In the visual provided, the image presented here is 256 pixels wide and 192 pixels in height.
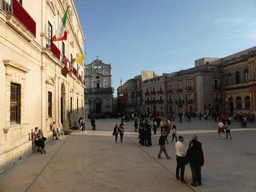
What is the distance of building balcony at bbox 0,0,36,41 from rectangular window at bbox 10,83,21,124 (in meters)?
2.34

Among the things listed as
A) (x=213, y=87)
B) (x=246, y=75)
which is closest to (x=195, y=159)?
(x=246, y=75)

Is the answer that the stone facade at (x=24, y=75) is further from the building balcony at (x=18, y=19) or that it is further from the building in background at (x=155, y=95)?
the building in background at (x=155, y=95)

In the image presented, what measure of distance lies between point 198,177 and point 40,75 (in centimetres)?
978

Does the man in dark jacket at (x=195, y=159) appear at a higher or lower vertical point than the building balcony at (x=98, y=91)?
lower

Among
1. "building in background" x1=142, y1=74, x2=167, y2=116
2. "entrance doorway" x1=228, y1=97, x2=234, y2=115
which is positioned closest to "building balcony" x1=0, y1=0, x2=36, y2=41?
"entrance doorway" x1=228, y1=97, x2=234, y2=115

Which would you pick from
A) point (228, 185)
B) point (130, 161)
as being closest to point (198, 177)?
point (228, 185)

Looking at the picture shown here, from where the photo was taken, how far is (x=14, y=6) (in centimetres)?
764

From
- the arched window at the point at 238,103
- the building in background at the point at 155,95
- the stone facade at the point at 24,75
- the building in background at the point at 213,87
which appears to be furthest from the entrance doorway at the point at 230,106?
the stone facade at the point at 24,75

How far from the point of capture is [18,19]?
7930 millimetres

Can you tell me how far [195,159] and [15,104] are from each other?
760cm

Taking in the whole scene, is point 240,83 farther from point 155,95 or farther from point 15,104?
point 15,104

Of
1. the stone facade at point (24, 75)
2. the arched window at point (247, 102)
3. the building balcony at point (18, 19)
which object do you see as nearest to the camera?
the building balcony at point (18, 19)

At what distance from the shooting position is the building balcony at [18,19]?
7.11 meters

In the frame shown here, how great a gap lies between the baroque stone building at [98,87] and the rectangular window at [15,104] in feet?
138
